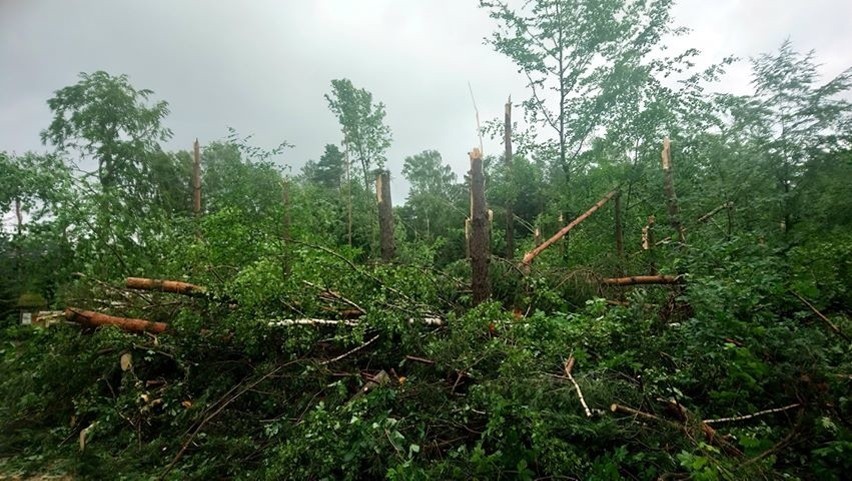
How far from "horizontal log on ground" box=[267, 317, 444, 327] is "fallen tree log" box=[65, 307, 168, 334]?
169 cm

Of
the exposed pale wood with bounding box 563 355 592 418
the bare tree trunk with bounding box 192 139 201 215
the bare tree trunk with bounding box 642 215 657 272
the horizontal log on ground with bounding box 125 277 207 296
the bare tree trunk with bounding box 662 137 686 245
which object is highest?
the bare tree trunk with bounding box 192 139 201 215

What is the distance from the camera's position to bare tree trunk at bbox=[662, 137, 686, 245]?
731 cm

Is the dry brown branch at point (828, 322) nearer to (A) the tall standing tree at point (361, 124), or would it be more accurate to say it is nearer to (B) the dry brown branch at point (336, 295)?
(B) the dry brown branch at point (336, 295)

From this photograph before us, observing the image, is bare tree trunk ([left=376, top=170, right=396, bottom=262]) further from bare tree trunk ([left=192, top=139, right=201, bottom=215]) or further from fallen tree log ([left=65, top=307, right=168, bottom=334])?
bare tree trunk ([left=192, top=139, right=201, bottom=215])

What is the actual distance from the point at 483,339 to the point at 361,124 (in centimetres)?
1889

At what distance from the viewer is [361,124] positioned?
2150 cm

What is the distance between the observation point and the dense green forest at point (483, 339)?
2.76 meters

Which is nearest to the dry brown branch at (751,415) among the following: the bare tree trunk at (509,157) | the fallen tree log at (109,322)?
the fallen tree log at (109,322)

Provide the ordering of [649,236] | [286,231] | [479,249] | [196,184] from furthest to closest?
[196,184] → [286,231] → [649,236] → [479,249]

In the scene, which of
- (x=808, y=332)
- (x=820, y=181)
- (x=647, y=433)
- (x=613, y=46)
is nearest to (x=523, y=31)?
(x=613, y=46)

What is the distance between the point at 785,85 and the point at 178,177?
19.7 m

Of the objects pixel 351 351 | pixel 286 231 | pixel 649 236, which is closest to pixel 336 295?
pixel 351 351

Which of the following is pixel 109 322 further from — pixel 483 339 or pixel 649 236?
pixel 649 236

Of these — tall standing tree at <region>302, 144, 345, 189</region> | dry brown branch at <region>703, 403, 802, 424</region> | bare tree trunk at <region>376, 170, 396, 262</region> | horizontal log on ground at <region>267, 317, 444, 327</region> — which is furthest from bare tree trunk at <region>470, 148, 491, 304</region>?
tall standing tree at <region>302, 144, 345, 189</region>
